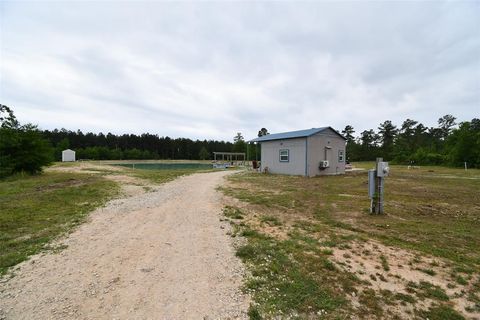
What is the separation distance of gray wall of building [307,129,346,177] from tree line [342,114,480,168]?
23354mm

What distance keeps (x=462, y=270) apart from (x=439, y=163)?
147ft

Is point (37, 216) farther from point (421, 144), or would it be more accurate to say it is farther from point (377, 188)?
point (421, 144)

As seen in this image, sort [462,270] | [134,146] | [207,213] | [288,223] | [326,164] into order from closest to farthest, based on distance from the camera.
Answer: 1. [462,270]
2. [288,223]
3. [207,213]
4. [326,164]
5. [134,146]

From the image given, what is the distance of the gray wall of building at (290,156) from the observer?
18969 mm

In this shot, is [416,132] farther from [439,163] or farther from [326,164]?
[326,164]

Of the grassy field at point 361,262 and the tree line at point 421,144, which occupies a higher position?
the tree line at point 421,144

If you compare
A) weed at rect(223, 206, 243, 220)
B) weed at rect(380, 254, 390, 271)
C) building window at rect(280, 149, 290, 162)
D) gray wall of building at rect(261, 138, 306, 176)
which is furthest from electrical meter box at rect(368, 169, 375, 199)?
building window at rect(280, 149, 290, 162)

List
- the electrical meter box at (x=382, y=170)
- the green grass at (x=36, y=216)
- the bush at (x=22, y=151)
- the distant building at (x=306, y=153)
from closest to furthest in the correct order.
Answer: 1. the green grass at (x=36, y=216)
2. the electrical meter box at (x=382, y=170)
3. the bush at (x=22, y=151)
4. the distant building at (x=306, y=153)

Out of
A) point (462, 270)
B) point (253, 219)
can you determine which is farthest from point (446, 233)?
point (253, 219)

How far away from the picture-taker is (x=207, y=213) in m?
6.79

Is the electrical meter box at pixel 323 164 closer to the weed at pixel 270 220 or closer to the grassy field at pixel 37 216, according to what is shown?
the weed at pixel 270 220

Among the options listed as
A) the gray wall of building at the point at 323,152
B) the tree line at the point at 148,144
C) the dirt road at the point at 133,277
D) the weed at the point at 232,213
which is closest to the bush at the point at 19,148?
the dirt road at the point at 133,277

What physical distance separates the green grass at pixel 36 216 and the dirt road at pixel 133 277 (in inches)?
16.3

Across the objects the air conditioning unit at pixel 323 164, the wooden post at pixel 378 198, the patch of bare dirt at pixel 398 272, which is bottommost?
the patch of bare dirt at pixel 398 272
